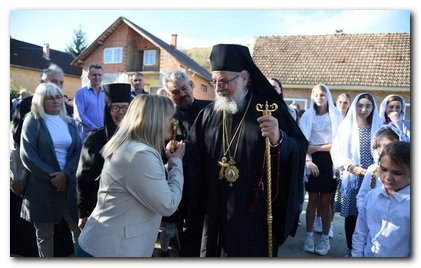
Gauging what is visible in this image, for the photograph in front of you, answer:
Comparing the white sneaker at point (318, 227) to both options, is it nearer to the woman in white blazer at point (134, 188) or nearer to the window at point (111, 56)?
the woman in white blazer at point (134, 188)

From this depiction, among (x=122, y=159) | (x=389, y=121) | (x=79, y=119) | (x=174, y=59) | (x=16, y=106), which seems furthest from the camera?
(x=174, y=59)

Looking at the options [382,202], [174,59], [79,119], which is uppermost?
[174,59]

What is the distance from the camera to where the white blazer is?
1.67 metres

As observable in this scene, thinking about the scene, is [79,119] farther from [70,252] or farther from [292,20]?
[292,20]

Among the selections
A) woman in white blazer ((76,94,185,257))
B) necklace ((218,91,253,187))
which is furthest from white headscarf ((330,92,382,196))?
woman in white blazer ((76,94,185,257))

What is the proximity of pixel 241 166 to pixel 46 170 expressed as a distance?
1.75 metres

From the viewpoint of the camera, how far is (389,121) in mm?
3529

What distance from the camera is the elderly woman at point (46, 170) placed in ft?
9.06

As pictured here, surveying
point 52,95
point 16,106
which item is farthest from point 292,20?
point 16,106

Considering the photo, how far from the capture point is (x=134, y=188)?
169cm

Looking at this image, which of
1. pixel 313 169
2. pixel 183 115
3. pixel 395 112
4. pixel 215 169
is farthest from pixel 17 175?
pixel 395 112

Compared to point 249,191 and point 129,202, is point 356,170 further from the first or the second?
point 129,202

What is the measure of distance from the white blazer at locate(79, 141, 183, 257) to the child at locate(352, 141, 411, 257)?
4.98 ft

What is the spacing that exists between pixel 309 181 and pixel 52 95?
2.77 m
